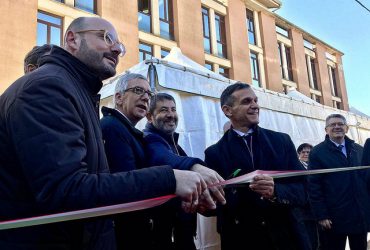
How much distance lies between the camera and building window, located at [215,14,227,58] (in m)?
17.6

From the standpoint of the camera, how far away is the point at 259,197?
220cm

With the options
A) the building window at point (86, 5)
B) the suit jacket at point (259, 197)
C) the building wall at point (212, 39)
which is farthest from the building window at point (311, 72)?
the suit jacket at point (259, 197)

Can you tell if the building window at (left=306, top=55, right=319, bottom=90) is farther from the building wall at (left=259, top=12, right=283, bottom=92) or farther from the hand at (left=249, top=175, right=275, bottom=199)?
the hand at (left=249, top=175, right=275, bottom=199)

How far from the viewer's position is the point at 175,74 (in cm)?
485

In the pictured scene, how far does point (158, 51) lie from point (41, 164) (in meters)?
13.6

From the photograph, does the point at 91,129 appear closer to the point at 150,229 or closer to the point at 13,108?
the point at 13,108

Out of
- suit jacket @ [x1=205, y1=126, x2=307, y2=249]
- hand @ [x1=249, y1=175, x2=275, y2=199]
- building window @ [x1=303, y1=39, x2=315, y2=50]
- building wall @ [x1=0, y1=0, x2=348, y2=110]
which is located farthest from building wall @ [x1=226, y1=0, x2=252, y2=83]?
hand @ [x1=249, y1=175, x2=275, y2=199]

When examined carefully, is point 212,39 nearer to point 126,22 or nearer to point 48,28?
point 126,22

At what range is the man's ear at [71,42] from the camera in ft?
4.96

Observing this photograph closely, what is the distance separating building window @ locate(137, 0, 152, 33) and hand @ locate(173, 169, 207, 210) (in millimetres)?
13712

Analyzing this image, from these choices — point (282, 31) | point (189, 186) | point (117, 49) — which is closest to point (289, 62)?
point (282, 31)

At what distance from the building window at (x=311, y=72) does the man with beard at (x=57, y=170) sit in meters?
24.5

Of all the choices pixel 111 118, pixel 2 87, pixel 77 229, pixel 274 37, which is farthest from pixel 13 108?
pixel 274 37

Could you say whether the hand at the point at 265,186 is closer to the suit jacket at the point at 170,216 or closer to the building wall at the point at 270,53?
the suit jacket at the point at 170,216
